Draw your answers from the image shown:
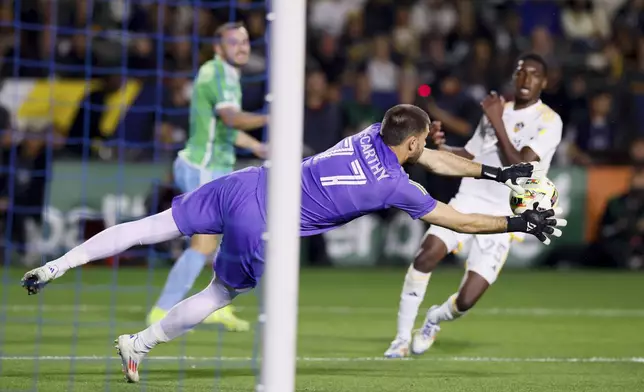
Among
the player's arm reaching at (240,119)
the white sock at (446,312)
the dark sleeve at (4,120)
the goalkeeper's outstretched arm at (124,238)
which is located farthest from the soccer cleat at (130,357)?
the dark sleeve at (4,120)

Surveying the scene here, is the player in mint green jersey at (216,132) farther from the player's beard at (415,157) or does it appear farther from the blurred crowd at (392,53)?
the blurred crowd at (392,53)

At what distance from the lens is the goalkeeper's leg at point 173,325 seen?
7.64 metres

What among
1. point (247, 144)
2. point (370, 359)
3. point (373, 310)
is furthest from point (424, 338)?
point (373, 310)

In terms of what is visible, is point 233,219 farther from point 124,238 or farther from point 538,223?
point 538,223

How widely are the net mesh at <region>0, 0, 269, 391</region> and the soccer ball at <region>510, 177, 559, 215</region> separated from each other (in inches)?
128

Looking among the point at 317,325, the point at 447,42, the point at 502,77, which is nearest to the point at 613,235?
the point at 502,77

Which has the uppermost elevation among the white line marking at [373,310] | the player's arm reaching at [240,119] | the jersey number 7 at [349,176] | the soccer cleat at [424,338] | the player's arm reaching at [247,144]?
the player's arm reaching at [240,119]

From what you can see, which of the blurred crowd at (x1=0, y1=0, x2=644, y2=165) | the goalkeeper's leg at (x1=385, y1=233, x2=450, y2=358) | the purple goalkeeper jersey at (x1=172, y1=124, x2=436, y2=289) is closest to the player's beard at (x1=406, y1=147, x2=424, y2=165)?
the purple goalkeeper jersey at (x1=172, y1=124, x2=436, y2=289)

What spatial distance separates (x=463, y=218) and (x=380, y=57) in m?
11.2

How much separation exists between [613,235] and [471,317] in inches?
204

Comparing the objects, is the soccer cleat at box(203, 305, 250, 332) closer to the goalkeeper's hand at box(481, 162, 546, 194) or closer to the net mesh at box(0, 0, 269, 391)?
the net mesh at box(0, 0, 269, 391)

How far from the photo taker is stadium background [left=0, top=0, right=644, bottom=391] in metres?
15.6

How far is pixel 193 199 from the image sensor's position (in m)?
7.68

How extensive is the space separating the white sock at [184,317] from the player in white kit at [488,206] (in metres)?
2.06
